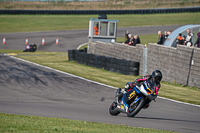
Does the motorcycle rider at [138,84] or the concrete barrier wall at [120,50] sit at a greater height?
the motorcycle rider at [138,84]

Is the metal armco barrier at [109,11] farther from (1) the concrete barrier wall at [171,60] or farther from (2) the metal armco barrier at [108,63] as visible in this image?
(1) the concrete barrier wall at [171,60]

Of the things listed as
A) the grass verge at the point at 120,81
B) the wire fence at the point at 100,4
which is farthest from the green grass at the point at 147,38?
the wire fence at the point at 100,4

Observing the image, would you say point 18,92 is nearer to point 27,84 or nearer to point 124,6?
point 27,84

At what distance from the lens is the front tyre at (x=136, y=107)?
825 cm

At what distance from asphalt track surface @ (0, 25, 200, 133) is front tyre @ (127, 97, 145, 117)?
19cm

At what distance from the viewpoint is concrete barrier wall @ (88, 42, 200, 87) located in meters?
14.5

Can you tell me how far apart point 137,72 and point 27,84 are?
6.42 meters

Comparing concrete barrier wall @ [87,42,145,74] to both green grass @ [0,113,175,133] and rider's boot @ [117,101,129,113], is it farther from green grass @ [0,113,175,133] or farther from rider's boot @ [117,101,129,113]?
green grass @ [0,113,175,133]

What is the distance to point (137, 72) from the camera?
17672 millimetres

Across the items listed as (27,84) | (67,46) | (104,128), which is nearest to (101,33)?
(67,46)

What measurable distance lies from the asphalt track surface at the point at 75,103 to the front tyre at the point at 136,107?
191mm

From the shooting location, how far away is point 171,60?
52.1 ft

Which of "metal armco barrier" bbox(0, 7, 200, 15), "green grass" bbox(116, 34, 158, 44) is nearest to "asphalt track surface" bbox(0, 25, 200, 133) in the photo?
"green grass" bbox(116, 34, 158, 44)

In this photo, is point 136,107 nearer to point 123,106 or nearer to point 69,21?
point 123,106
